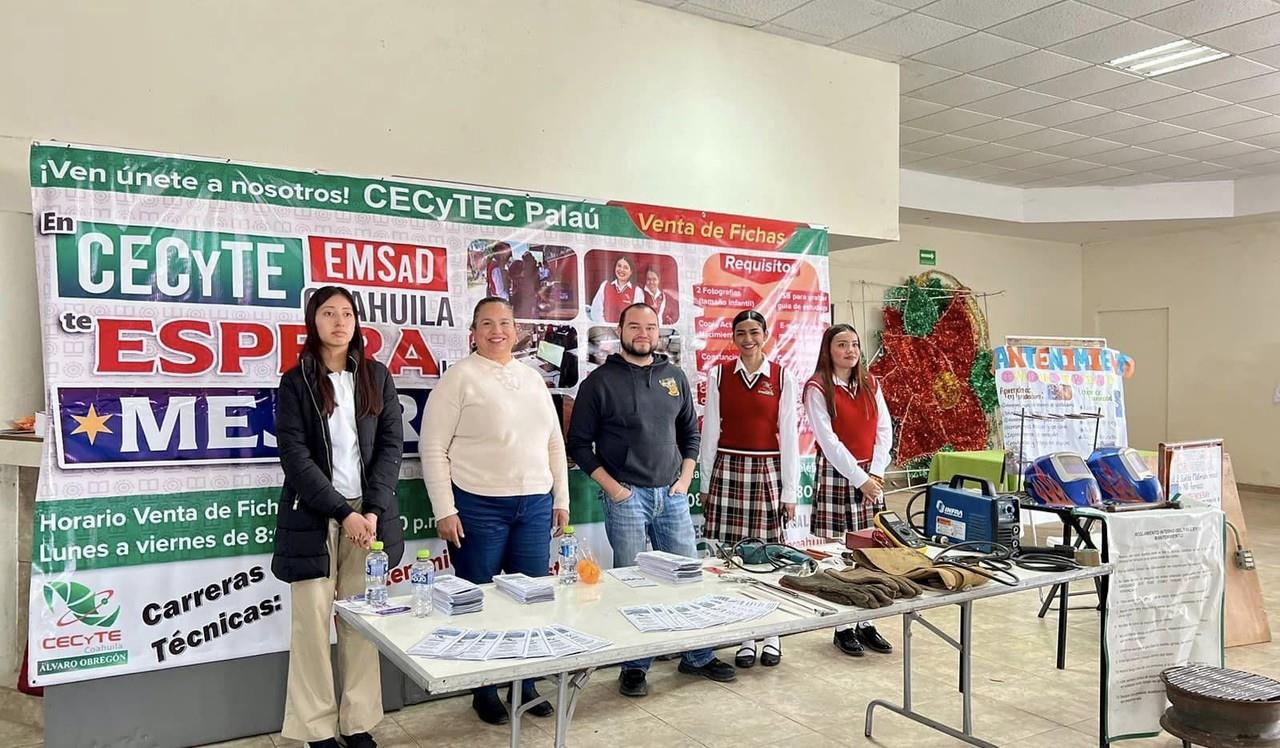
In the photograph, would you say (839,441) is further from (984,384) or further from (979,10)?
(984,384)

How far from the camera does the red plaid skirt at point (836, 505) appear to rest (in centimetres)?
401

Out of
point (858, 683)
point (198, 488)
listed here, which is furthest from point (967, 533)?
point (198, 488)

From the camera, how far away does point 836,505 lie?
13.3 feet

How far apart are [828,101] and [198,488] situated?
365 centimetres

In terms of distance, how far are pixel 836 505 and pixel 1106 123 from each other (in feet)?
14.3

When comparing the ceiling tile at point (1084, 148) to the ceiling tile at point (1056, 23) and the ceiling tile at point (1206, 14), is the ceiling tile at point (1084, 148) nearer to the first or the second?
the ceiling tile at point (1206, 14)

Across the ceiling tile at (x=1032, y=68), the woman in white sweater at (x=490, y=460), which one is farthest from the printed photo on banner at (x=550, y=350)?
the ceiling tile at (x=1032, y=68)

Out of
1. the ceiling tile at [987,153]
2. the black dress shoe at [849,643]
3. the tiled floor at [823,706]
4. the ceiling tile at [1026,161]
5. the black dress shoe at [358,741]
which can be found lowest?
the tiled floor at [823,706]

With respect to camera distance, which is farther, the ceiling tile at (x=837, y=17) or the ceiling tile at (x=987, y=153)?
the ceiling tile at (x=987, y=153)

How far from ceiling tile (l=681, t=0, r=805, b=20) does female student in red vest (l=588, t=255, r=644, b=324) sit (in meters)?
1.33

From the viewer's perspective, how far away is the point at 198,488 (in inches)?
123

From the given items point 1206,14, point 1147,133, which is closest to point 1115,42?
point 1206,14

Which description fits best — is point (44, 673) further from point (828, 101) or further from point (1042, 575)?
point (828, 101)

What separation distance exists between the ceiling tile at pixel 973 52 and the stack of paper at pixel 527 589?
3.89m
